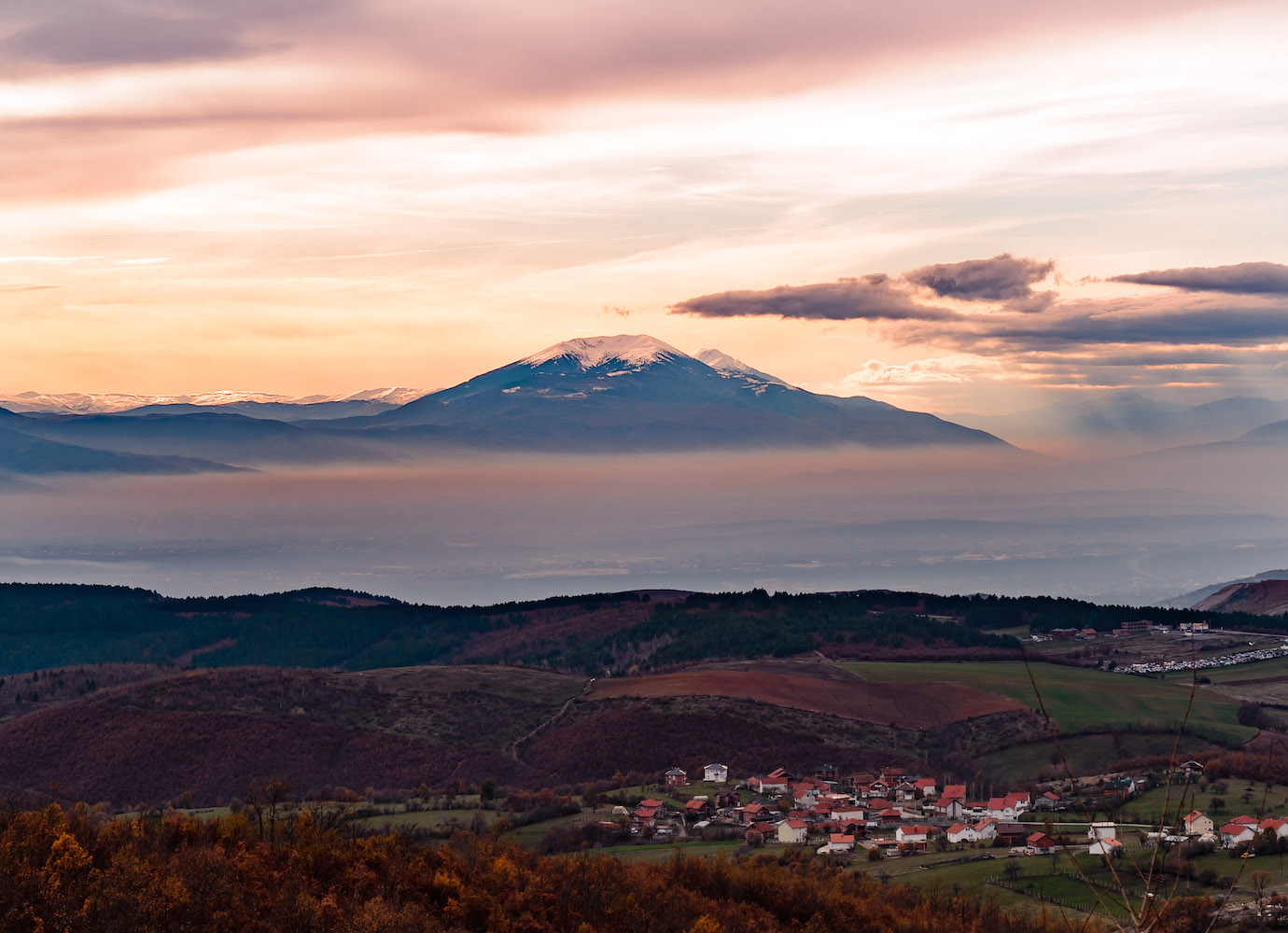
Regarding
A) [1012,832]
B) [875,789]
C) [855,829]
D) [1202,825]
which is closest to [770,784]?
[875,789]

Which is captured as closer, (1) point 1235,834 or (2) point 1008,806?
(1) point 1235,834

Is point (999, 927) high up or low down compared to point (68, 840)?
down

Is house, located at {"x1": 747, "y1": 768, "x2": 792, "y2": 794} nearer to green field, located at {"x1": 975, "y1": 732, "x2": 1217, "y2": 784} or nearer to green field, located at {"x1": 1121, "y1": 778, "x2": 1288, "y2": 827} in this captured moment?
green field, located at {"x1": 975, "y1": 732, "x2": 1217, "y2": 784}

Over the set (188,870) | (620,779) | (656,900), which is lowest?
(620,779)

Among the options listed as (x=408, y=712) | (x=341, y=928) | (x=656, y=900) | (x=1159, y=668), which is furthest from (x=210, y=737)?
(x=1159, y=668)

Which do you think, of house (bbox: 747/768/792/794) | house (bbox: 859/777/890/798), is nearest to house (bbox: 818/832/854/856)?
house (bbox: 859/777/890/798)

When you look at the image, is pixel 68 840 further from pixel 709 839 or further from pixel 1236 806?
pixel 1236 806

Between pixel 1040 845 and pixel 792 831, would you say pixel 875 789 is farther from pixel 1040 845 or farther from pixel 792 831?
pixel 1040 845
